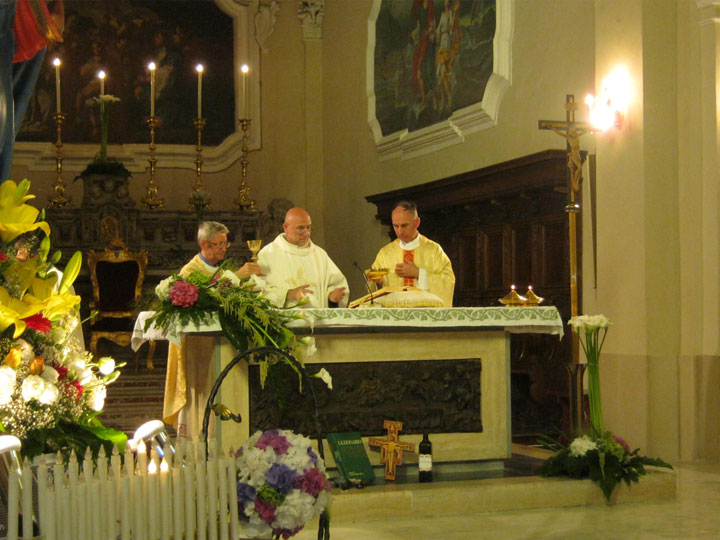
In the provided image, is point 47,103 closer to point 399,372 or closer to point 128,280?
point 128,280

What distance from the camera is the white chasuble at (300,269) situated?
7.47 m

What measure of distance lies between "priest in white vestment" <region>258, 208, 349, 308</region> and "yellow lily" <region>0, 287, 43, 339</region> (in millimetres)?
4129

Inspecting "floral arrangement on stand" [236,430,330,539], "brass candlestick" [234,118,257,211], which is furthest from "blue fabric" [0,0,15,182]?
"brass candlestick" [234,118,257,211]

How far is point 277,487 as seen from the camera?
3688 millimetres

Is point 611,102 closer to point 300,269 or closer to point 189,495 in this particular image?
point 300,269

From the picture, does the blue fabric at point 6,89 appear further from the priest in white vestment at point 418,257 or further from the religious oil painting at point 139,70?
the religious oil painting at point 139,70

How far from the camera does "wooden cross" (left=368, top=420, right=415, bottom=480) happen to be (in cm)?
620

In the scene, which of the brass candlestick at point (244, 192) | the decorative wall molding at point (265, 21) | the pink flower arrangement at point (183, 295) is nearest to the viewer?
the pink flower arrangement at point (183, 295)

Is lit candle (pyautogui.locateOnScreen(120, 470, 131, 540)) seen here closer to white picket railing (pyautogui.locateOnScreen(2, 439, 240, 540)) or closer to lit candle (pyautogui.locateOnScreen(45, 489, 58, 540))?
white picket railing (pyautogui.locateOnScreen(2, 439, 240, 540))

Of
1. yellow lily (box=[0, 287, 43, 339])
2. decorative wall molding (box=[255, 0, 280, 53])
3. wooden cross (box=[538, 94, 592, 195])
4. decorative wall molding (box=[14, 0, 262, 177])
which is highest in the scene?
decorative wall molding (box=[255, 0, 280, 53])

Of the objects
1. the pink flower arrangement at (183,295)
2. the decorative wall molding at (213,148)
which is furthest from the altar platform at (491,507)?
the decorative wall molding at (213,148)

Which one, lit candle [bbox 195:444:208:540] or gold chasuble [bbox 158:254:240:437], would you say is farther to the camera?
gold chasuble [bbox 158:254:240:437]

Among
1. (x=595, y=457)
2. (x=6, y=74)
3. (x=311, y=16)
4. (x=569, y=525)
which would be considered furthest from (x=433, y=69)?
(x=6, y=74)

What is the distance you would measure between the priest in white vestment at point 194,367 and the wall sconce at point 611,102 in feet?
10.5
